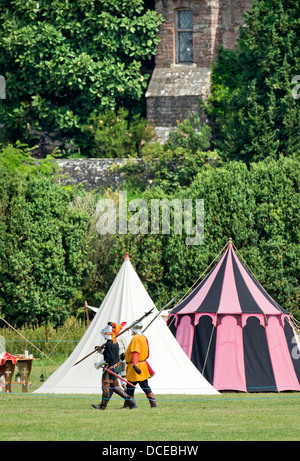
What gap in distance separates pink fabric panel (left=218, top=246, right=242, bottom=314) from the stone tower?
22.8 metres

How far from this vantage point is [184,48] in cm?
5347

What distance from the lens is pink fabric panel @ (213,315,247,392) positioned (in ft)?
92.8

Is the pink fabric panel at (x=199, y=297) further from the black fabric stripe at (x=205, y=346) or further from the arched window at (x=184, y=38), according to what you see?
the arched window at (x=184, y=38)

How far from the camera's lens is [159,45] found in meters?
53.2

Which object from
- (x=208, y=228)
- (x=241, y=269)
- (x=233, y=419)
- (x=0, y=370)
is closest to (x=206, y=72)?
(x=208, y=228)

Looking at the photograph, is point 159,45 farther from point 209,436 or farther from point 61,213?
point 209,436

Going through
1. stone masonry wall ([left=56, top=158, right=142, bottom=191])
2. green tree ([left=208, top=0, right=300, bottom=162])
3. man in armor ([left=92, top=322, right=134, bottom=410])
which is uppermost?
green tree ([left=208, top=0, right=300, bottom=162])

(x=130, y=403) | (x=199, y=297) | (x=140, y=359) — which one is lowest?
(x=130, y=403)

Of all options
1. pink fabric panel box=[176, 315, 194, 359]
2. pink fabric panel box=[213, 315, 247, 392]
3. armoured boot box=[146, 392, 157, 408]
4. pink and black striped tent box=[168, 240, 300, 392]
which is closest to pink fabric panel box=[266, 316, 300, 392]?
pink and black striped tent box=[168, 240, 300, 392]

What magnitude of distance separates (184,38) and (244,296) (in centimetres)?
2591

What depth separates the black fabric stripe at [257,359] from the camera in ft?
92.5

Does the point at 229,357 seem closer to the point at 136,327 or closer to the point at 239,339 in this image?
the point at 239,339

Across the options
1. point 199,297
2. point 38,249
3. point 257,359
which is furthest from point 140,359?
point 38,249

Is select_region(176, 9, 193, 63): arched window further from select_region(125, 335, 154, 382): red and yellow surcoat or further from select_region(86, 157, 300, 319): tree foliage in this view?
select_region(125, 335, 154, 382): red and yellow surcoat
